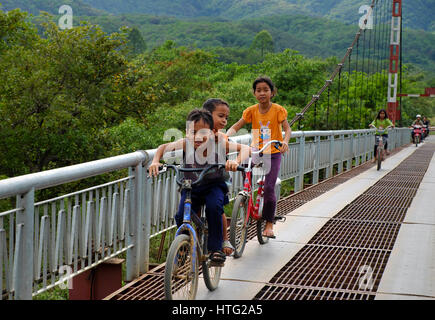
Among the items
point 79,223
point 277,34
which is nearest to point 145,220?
point 79,223

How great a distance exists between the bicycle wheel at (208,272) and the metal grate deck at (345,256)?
31 centimetres

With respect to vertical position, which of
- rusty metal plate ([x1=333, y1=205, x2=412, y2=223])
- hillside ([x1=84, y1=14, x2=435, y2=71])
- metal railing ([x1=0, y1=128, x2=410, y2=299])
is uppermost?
hillside ([x1=84, y1=14, x2=435, y2=71])

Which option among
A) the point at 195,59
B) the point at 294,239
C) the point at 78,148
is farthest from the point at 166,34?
the point at 294,239

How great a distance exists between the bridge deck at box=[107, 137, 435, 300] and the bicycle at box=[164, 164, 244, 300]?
13.8 inches

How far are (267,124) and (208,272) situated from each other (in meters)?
1.94

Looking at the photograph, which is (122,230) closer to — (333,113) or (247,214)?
(247,214)

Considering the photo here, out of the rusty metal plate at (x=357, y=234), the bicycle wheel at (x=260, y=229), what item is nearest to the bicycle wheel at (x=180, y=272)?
the bicycle wheel at (x=260, y=229)

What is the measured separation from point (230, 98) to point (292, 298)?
34.7 meters

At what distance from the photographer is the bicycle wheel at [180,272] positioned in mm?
3338

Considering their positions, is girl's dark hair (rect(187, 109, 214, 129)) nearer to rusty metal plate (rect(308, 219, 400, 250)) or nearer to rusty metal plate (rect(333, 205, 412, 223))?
rusty metal plate (rect(308, 219, 400, 250))

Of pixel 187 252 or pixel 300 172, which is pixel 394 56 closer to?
pixel 300 172

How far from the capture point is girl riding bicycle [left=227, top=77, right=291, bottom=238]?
5336 mm

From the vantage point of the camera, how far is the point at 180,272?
11.5 ft

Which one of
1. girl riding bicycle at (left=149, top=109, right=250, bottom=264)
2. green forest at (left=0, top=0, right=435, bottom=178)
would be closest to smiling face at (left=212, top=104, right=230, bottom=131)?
girl riding bicycle at (left=149, top=109, right=250, bottom=264)
